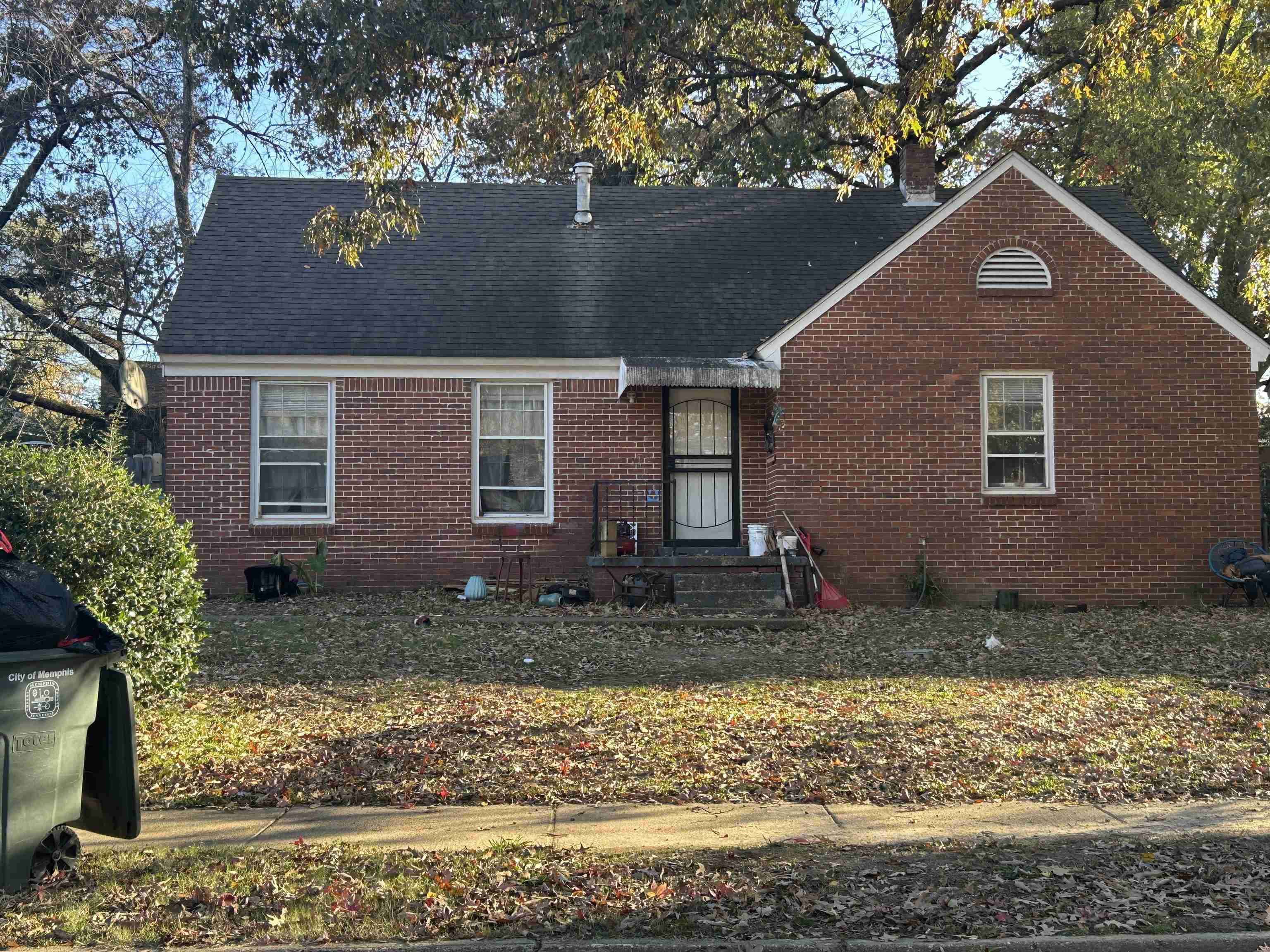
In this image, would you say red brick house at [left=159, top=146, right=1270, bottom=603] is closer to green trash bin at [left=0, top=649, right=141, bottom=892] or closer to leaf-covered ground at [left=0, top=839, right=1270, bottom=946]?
leaf-covered ground at [left=0, top=839, right=1270, bottom=946]

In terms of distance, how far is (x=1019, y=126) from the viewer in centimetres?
2580

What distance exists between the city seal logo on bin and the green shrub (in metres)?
2.01

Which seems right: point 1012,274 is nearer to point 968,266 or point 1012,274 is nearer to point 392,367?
point 968,266

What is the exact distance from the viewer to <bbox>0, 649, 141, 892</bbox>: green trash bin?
15.2 ft

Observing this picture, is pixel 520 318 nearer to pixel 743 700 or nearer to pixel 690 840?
pixel 743 700

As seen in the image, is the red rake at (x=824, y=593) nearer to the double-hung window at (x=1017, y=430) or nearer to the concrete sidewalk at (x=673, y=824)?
the double-hung window at (x=1017, y=430)

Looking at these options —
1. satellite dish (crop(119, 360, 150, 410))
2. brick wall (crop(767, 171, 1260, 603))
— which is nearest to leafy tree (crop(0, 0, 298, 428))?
satellite dish (crop(119, 360, 150, 410))

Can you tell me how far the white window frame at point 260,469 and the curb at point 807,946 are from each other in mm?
11301

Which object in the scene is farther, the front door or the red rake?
the front door

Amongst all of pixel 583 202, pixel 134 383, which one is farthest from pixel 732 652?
pixel 134 383

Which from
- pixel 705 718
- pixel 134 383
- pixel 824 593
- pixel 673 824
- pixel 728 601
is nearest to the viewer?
pixel 673 824

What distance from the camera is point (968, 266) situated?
576 inches

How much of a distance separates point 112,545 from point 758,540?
858cm

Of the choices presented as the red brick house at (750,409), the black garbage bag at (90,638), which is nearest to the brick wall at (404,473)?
the red brick house at (750,409)
